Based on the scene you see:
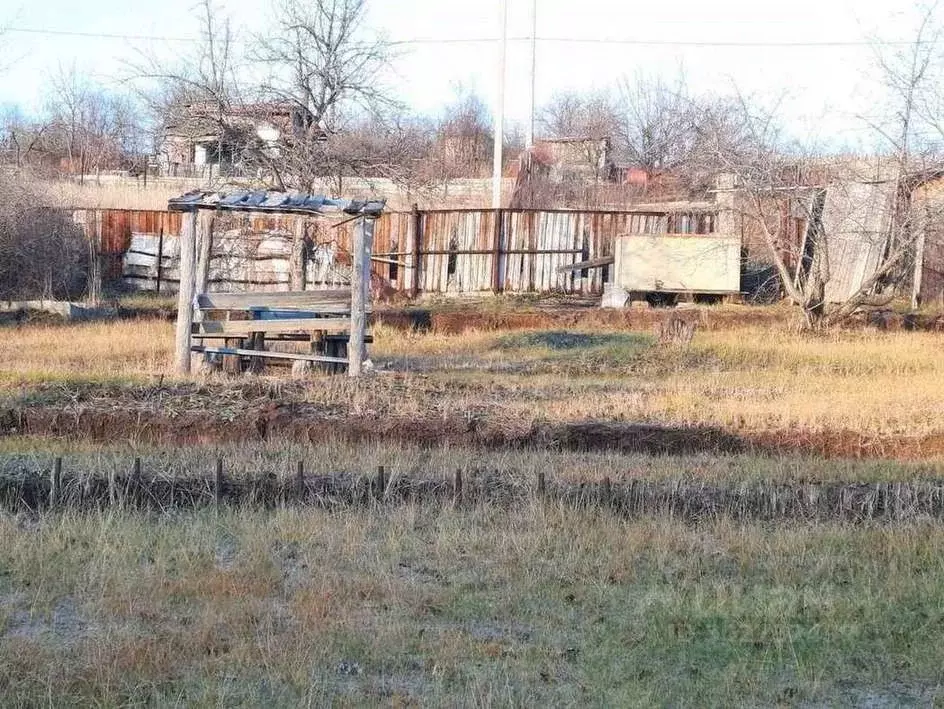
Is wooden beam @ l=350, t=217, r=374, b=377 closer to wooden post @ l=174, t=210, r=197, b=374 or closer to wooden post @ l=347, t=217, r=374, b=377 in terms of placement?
wooden post @ l=347, t=217, r=374, b=377

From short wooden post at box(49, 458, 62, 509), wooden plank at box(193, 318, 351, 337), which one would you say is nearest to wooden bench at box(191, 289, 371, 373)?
wooden plank at box(193, 318, 351, 337)

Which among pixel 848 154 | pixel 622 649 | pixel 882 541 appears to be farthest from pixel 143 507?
pixel 848 154

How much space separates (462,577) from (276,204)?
9.31 m

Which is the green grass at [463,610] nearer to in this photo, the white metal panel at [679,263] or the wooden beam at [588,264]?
the white metal panel at [679,263]

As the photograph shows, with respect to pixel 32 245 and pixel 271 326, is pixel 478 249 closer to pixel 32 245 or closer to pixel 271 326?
pixel 32 245

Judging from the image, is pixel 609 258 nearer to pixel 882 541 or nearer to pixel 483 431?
pixel 483 431

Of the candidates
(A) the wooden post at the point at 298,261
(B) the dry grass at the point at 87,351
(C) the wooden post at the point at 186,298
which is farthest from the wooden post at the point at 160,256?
(C) the wooden post at the point at 186,298

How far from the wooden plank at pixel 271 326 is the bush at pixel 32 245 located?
10705mm

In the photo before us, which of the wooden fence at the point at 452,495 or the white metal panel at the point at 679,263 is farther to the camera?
the white metal panel at the point at 679,263

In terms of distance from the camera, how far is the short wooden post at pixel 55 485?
727 centimetres

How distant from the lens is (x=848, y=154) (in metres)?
21.4

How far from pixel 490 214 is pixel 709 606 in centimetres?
2166

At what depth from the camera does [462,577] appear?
607 cm

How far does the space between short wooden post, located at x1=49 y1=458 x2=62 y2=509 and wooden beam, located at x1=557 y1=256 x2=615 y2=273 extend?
1945 centimetres
